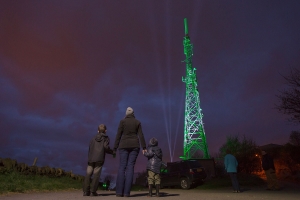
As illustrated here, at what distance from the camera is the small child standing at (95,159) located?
21.8 ft

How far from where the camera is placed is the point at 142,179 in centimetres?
2736

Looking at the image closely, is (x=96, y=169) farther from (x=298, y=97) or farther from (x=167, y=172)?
(x=298, y=97)

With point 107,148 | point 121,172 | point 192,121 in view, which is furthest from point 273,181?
point 192,121

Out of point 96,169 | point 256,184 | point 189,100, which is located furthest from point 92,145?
point 189,100

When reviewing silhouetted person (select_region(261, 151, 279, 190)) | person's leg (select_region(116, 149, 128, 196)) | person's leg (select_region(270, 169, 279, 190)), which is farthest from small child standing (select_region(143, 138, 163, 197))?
person's leg (select_region(270, 169, 279, 190))

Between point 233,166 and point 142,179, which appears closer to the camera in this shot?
point 233,166

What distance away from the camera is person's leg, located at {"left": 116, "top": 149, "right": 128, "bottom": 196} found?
6387 millimetres

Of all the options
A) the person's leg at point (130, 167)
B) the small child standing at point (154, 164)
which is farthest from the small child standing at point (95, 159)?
the small child standing at point (154, 164)

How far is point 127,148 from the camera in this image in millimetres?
6488

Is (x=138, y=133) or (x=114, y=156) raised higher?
(x=138, y=133)

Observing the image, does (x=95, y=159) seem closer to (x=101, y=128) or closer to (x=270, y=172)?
(x=101, y=128)

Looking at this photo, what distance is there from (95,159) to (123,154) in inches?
32.5

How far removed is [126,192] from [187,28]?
116 feet

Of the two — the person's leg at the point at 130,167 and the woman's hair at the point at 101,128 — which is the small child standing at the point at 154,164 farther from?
the woman's hair at the point at 101,128
